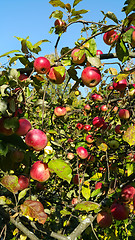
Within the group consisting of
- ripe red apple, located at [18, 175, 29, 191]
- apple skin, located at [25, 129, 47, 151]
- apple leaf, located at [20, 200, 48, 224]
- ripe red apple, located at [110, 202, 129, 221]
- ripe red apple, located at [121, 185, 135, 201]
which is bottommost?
ripe red apple, located at [110, 202, 129, 221]

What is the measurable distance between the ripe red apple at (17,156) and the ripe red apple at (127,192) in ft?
2.43

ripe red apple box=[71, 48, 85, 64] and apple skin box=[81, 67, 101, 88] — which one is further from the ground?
ripe red apple box=[71, 48, 85, 64]

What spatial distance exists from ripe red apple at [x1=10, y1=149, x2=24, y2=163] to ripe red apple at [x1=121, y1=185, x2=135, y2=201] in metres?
0.74

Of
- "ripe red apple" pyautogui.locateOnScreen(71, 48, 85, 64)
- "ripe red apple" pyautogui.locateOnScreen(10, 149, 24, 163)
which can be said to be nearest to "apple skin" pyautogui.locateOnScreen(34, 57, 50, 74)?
"ripe red apple" pyautogui.locateOnScreen(71, 48, 85, 64)

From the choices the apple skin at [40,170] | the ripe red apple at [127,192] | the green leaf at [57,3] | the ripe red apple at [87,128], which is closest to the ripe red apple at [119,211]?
the ripe red apple at [127,192]

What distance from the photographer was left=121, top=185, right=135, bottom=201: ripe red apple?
1391 mm

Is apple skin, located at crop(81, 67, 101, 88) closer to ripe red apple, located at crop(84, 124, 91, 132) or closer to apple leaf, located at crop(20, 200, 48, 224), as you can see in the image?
apple leaf, located at crop(20, 200, 48, 224)

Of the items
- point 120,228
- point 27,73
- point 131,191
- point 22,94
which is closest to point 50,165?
point 22,94

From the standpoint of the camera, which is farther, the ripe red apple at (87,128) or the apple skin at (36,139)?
the ripe red apple at (87,128)

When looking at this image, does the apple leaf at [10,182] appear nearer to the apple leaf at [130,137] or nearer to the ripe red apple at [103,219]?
the apple leaf at [130,137]

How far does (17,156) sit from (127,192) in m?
0.78

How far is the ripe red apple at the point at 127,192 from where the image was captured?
1.39m

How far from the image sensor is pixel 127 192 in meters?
1.39

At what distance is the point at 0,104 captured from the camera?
2.93 ft
